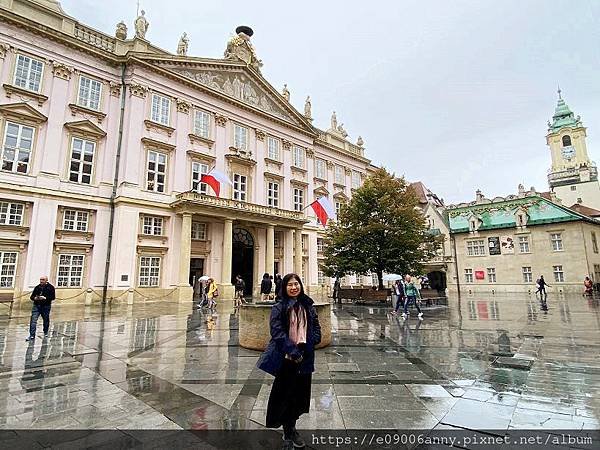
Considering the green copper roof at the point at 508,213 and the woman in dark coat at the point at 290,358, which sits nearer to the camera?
the woman in dark coat at the point at 290,358

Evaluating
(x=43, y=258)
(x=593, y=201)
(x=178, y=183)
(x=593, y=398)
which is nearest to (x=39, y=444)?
(x=593, y=398)

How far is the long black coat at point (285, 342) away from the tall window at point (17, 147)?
24.2 meters

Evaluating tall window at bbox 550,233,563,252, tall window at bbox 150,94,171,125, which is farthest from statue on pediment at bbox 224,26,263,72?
tall window at bbox 550,233,563,252

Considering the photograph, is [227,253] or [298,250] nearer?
[227,253]

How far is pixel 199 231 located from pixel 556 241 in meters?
36.5

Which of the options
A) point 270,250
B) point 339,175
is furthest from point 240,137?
point 339,175

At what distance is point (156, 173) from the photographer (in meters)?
25.5

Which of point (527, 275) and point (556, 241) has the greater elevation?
point (556, 241)

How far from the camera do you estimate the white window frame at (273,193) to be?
33.2 metres

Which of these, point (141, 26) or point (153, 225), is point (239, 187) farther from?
point (141, 26)

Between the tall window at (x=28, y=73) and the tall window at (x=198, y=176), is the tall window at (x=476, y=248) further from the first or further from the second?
the tall window at (x=28, y=73)

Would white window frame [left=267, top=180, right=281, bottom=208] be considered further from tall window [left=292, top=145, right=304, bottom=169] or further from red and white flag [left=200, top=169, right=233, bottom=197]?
red and white flag [left=200, top=169, right=233, bottom=197]

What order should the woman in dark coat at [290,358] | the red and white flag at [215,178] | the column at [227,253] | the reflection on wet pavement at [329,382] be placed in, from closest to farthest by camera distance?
the woman in dark coat at [290,358]
the reflection on wet pavement at [329,382]
the red and white flag at [215,178]
the column at [227,253]

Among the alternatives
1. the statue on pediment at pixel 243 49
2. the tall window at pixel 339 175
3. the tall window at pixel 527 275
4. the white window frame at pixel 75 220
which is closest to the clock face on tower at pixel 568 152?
the tall window at pixel 527 275
